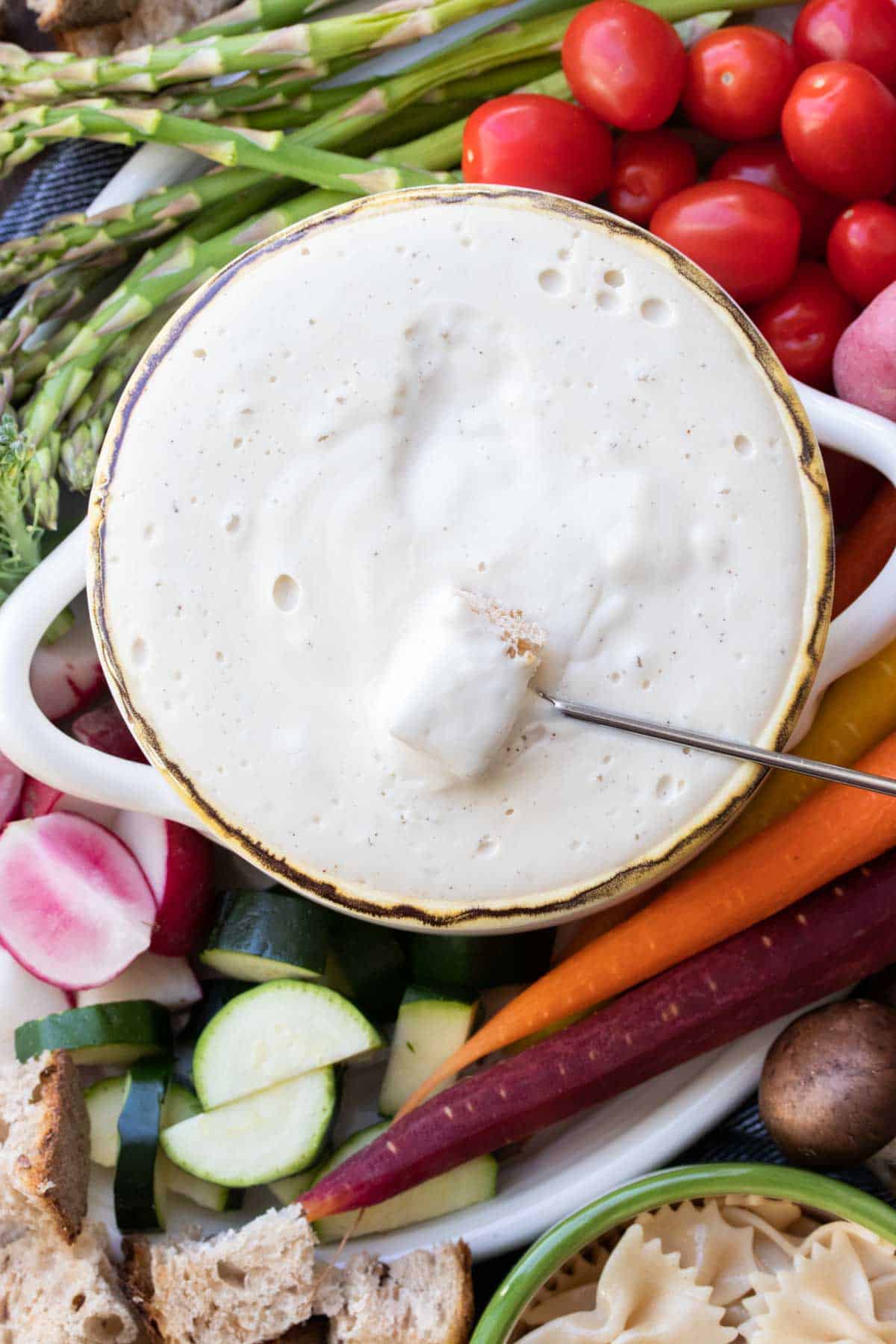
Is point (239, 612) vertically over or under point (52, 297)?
under

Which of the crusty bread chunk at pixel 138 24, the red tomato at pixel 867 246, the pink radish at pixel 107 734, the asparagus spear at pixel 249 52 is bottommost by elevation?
the pink radish at pixel 107 734

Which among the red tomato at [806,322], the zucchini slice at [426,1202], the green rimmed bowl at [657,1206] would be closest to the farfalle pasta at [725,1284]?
the green rimmed bowl at [657,1206]

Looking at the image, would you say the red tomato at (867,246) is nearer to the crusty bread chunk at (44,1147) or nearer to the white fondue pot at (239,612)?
the white fondue pot at (239,612)

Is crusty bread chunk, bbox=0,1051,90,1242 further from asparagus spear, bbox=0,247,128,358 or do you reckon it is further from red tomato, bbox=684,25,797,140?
red tomato, bbox=684,25,797,140

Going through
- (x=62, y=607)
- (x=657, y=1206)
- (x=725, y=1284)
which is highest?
(x=62, y=607)

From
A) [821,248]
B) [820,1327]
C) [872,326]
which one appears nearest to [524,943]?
[820,1327]

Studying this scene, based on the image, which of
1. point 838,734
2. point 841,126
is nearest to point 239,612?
point 838,734

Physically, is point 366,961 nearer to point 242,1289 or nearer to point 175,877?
point 175,877
